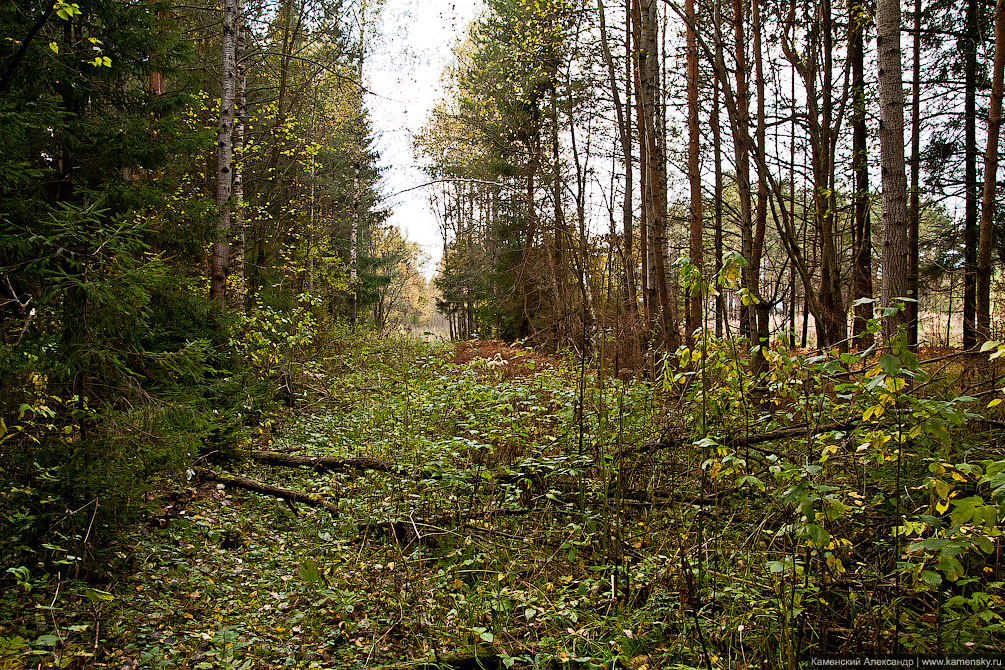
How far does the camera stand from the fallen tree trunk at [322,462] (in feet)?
17.1

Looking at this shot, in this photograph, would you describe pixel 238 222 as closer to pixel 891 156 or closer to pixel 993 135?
pixel 891 156

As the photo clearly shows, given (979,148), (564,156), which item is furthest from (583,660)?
(564,156)

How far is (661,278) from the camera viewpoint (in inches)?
313

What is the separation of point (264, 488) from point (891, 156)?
707 centimetres

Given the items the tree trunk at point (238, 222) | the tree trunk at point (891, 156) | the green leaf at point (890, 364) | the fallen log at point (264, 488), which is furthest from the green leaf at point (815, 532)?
the tree trunk at point (238, 222)

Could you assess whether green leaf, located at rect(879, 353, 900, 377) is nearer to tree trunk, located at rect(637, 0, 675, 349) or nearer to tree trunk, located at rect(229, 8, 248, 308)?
Answer: tree trunk, located at rect(637, 0, 675, 349)

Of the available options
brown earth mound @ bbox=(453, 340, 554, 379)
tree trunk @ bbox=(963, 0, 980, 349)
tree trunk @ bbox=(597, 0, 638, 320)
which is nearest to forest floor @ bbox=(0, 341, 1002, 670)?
brown earth mound @ bbox=(453, 340, 554, 379)

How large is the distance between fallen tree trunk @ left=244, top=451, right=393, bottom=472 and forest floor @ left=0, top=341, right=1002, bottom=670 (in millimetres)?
72

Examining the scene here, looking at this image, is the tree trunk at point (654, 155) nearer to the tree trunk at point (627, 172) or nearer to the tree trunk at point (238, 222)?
the tree trunk at point (627, 172)

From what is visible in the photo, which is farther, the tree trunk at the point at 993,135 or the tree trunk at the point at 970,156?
the tree trunk at the point at 970,156

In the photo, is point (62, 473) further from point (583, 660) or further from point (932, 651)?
point (932, 651)

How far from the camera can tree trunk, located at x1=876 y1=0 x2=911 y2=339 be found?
5289mm

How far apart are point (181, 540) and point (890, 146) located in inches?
294

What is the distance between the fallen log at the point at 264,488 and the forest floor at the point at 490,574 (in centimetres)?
7
